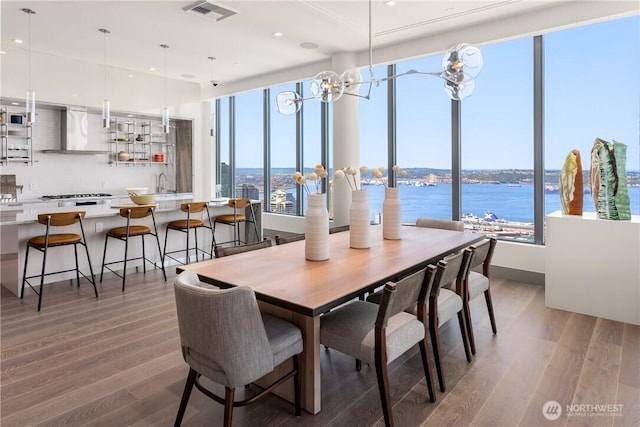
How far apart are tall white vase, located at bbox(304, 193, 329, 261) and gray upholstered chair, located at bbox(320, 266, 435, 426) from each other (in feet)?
1.33

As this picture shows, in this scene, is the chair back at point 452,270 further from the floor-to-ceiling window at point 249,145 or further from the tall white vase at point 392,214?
the floor-to-ceiling window at point 249,145

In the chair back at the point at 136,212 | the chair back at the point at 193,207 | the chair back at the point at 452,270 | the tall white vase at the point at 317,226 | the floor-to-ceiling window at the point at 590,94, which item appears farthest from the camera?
the chair back at the point at 193,207

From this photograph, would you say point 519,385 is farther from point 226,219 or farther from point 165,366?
point 226,219

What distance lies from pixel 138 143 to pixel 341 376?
21.0ft

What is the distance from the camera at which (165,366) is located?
8.92ft

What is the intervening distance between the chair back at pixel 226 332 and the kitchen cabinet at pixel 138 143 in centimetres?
616

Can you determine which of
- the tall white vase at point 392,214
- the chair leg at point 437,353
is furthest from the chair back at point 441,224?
the chair leg at point 437,353

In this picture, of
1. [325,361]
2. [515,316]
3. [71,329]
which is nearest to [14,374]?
[71,329]

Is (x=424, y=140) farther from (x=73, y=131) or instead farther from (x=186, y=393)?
(x=73, y=131)

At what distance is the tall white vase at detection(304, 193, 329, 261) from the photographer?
2.62m

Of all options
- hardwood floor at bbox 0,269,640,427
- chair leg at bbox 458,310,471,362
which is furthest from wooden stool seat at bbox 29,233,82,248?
chair leg at bbox 458,310,471,362

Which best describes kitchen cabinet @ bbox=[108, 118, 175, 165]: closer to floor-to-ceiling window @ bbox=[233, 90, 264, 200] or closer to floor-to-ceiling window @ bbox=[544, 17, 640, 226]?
floor-to-ceiling window @ bbox=[233, 90, 264, 200]

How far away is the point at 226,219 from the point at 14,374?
3.24 m

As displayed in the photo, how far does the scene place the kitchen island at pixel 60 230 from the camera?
412cm
